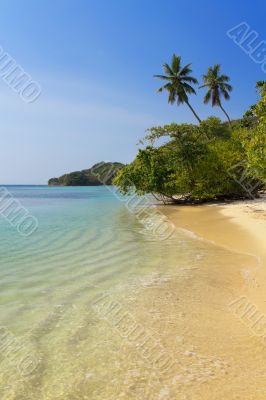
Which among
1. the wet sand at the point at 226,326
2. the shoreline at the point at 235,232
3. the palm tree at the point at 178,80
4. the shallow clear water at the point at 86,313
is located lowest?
the shoreline at the point at 235,232

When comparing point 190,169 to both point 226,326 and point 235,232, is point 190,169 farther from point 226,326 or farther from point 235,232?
point 226,326

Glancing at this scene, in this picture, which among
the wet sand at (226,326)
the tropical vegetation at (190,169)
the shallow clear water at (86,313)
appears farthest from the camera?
the tropical vegetation at (190,169)

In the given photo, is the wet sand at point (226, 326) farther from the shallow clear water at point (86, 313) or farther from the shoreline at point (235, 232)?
the shoreline at point (235, 232)

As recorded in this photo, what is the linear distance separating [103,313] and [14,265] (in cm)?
400

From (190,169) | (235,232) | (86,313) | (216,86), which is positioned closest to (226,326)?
(86,313)

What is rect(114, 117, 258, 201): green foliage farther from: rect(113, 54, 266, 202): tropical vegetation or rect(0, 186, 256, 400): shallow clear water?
rect(0, 186, 256, 400): shallow clear water

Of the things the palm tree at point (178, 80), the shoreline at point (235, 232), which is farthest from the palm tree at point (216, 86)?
the shoreline at point (235, 232)

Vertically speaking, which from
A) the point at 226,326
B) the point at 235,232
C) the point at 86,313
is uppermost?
the point at 86,313

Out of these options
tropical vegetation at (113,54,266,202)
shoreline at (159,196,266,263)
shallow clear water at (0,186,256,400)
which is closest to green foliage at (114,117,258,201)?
tropical vegetation at (113,54,266,202)

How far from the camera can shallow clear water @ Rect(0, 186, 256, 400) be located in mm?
3607

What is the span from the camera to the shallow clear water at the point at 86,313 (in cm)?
361

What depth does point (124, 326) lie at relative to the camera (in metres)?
5.04

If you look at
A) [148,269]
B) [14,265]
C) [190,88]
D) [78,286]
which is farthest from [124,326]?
[190,88]

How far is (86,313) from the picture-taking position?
5.56 meters
